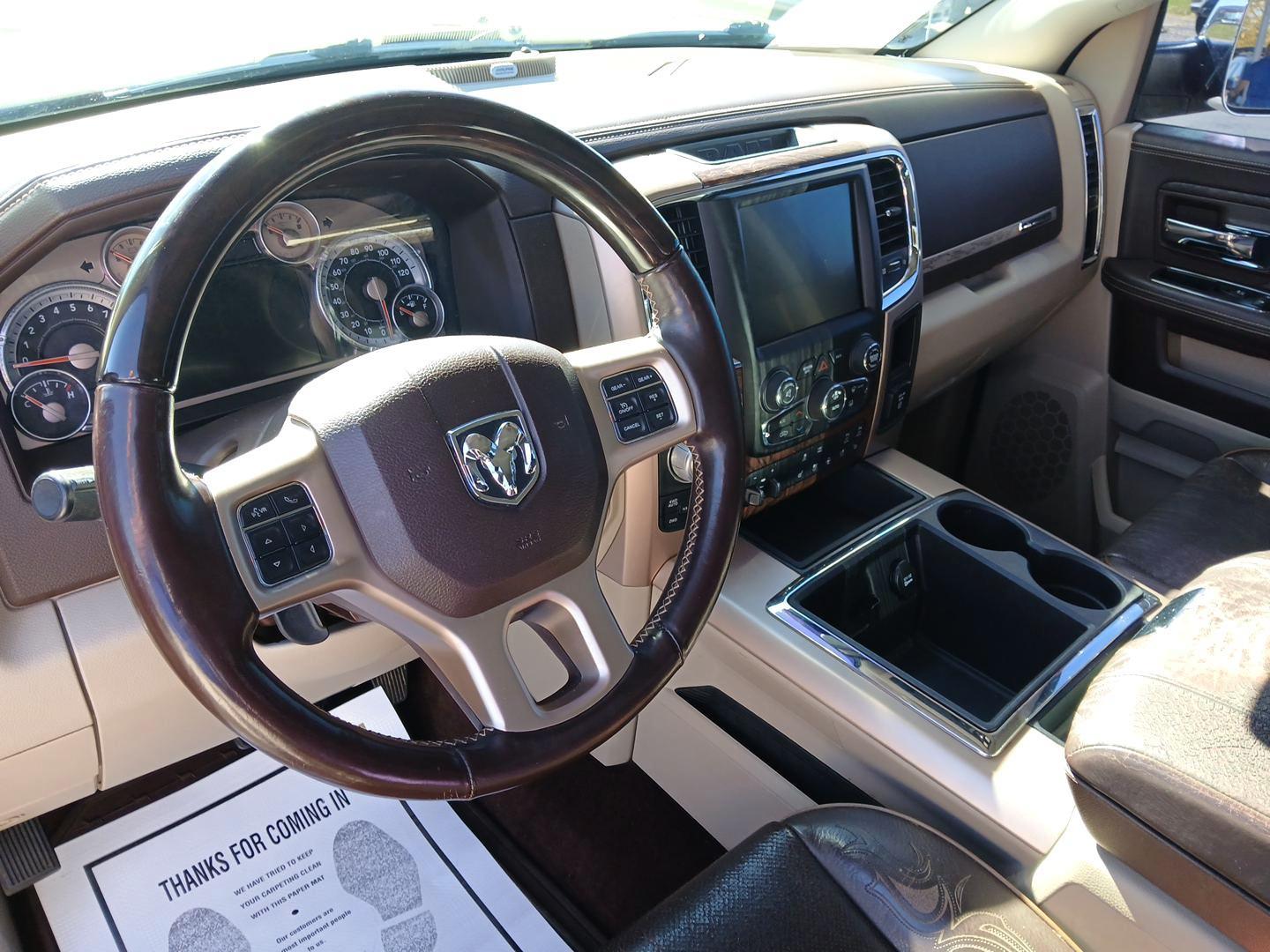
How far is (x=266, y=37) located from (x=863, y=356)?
0.91m

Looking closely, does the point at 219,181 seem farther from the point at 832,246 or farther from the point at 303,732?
the point at 832,246

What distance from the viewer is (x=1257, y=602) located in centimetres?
119

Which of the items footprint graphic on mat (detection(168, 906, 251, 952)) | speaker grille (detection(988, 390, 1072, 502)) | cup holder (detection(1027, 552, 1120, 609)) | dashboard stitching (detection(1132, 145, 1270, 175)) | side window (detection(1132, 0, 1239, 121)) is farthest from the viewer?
speaker grille (detection(988, 390, 1072, 502))

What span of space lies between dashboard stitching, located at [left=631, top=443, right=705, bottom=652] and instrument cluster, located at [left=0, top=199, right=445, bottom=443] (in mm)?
393

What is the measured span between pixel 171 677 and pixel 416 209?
59cm

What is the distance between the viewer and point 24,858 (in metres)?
1.26

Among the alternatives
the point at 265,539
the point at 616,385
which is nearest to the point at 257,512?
the point at 265,539

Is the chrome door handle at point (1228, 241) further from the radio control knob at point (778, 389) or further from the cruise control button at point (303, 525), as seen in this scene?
the cruise control button at point (303, 525)

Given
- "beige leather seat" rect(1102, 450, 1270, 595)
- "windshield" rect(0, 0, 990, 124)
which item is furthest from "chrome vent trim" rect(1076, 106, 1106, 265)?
"windshield" rect(0, 0, 990, 124)

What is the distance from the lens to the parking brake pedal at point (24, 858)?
1.25 meters

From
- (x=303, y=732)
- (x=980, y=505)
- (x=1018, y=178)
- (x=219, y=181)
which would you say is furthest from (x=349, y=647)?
(x=1018, y=178)

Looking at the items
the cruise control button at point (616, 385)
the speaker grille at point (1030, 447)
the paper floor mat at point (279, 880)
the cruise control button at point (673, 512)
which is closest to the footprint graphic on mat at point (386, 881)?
the paper floor mat at point (279, 880)

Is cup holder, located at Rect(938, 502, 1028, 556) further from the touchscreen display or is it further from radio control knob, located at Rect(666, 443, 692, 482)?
radio control knob, located at Rect(666, 443, 692, 482)

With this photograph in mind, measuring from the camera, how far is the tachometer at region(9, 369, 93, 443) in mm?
928
